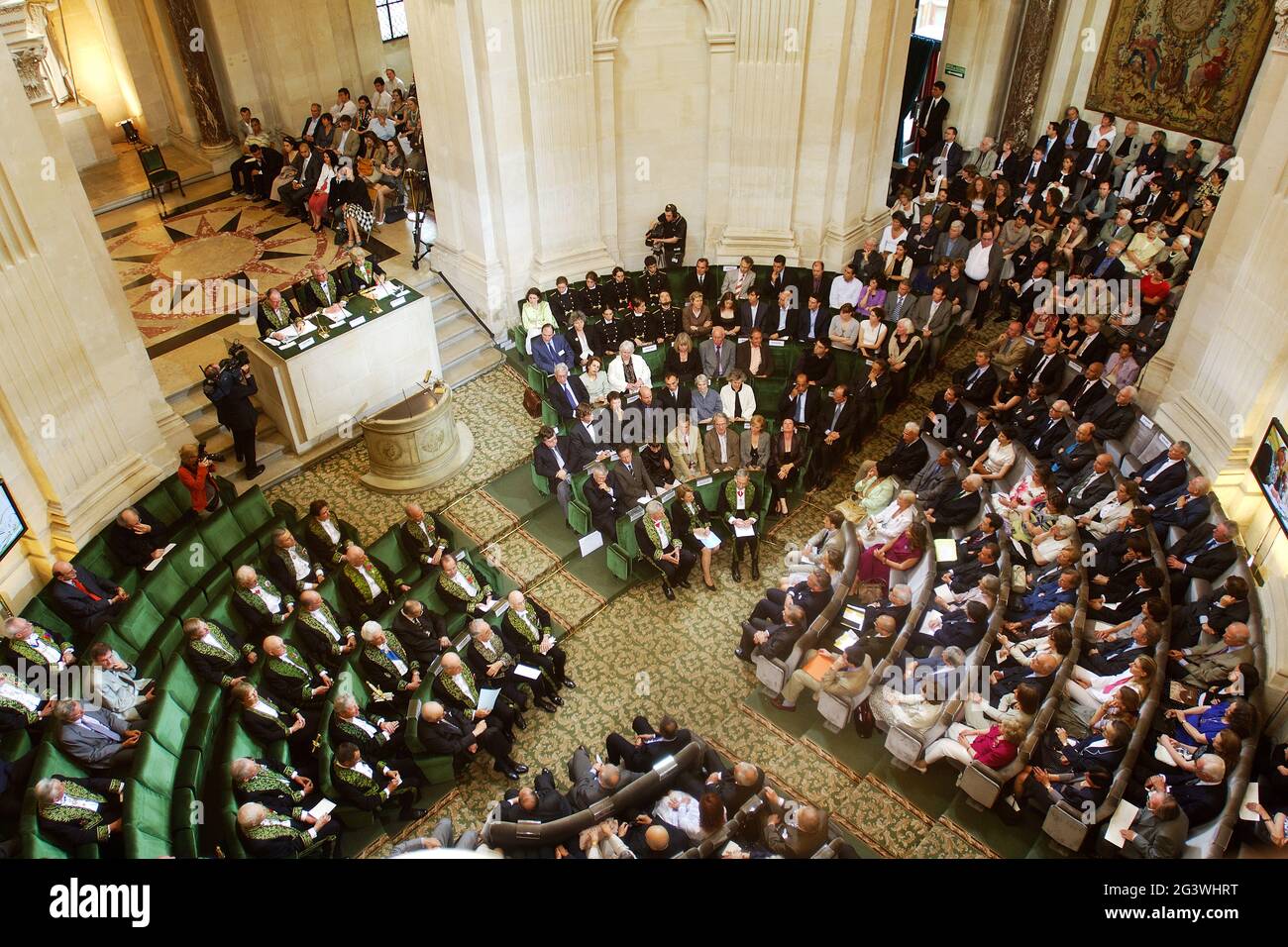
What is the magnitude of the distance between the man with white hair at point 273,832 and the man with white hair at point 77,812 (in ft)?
2.72

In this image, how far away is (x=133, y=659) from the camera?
7730 mm

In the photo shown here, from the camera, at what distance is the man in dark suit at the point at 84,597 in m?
7.74

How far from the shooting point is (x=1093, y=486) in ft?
30.7

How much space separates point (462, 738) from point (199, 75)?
1356cm

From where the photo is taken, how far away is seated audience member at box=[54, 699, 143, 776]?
6684 mm

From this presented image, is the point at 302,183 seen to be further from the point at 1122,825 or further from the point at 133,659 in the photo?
the point at 1122,825

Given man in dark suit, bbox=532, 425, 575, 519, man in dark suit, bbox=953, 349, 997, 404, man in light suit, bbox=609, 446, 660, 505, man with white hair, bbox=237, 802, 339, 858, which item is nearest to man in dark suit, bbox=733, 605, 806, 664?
man in light suit, bbox=609, 446, 660, 505

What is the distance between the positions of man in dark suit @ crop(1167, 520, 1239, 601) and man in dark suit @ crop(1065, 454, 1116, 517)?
0.82 metres

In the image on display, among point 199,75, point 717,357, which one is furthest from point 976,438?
point 199,75

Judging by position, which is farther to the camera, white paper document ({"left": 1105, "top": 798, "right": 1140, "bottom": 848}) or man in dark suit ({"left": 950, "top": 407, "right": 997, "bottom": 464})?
man in dark suit ({"left": 950, "top": 407, "right": 997, "bottom": 464})

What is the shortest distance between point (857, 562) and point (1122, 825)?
324 cm

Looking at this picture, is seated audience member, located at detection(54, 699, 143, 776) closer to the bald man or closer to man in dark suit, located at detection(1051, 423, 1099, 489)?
the bald man

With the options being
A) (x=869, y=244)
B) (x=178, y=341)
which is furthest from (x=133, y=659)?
(x=869, y=244)
